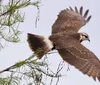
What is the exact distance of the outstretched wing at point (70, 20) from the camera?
744 centimetres

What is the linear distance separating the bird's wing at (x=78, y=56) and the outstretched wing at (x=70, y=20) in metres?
1.06

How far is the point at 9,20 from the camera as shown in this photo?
4.34 meters

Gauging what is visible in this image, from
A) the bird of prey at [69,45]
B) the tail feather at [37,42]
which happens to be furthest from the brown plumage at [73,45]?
the tail feather at [37,42]

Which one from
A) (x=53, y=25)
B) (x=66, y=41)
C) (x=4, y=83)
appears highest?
(x=53, y=25)

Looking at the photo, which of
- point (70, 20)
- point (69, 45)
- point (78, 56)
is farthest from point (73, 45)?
point (70, 20)

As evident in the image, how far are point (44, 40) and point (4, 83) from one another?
235cm

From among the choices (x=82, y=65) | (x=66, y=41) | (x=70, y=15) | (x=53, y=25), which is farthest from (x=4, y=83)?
(x=70, y=15)

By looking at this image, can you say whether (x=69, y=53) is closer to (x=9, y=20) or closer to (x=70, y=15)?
(x=9, y=20)

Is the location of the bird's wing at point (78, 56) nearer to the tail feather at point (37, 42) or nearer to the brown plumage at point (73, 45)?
the brown plumage at point (73, 45)

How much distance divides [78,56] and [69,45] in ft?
1.73

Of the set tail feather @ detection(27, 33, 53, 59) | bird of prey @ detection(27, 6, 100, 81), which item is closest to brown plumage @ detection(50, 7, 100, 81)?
bird of prey @ detection(27, 6, 100, 81)

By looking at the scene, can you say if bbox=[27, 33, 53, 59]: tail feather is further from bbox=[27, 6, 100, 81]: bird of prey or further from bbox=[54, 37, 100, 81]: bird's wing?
bbox=[54, 37, 100, 81]: bird's wing

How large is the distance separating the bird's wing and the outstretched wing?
1.06 metres

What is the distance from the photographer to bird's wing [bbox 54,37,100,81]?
15.8 feet
